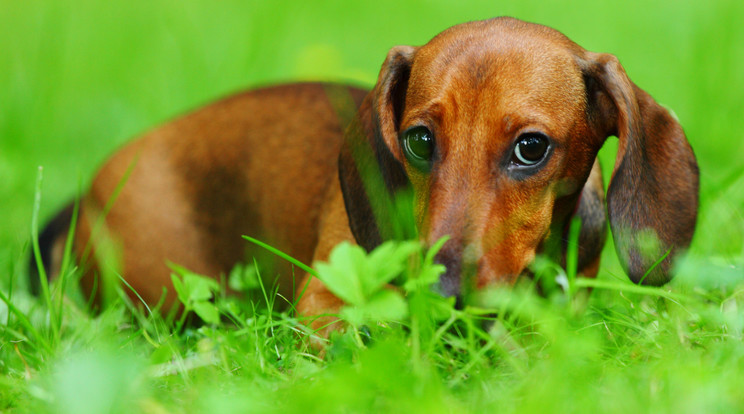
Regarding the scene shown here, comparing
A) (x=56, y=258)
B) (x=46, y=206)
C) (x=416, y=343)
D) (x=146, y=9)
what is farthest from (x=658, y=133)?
(x=146, y=9)

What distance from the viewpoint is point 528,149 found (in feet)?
7.72

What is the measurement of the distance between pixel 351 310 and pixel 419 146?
0.73 meters

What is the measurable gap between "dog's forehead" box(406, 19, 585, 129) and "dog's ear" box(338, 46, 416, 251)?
12 cm

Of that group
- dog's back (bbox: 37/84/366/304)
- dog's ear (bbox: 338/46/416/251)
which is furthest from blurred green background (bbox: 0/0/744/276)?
dog's ear (bbox: 338/46/416/251)

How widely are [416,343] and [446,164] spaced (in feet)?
2.29

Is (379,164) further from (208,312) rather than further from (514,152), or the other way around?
(208,312)

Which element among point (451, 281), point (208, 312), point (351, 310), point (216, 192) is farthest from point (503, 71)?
point (216, 192)

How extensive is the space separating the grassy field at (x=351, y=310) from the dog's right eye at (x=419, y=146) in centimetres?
46

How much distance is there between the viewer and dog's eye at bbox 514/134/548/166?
7.71 ft

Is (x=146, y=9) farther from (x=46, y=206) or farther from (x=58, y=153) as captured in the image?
(x=46, y=206)

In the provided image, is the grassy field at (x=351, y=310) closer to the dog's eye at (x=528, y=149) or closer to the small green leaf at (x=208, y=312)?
the small green leaf at (x=208, y=312)

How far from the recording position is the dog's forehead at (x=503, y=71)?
238cm

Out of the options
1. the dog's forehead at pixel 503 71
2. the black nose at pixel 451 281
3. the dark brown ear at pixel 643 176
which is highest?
the dog's forehead at pixel 503 71

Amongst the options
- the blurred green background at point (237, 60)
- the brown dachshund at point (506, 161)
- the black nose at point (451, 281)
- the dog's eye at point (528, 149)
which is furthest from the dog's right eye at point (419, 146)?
the blurred green background at point (237, 60)
